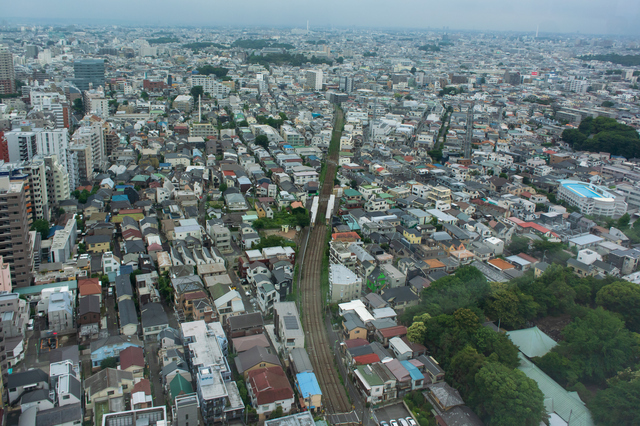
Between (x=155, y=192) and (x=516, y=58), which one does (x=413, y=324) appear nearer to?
(x=155, y=192)

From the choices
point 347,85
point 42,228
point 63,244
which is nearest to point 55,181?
point 42,228

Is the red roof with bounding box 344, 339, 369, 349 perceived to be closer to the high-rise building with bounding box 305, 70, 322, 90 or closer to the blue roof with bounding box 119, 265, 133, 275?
the blue roof with bounding box 119, 265, 133, 275

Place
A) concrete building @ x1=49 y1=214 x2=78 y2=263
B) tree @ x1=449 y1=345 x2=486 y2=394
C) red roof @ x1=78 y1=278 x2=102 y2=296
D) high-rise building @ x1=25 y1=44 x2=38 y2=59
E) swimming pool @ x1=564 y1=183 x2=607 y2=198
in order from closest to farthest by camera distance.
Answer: tree @ x1=449 y1=345 x2=486 y2=394, red roof @ x1=78 y1=278 x2=102 y2=296, concrete building @ x1=49 y1=214 x2=78 y2=263, swimming pool @ x1=564 y1=183 x2=607 y2=198, high-rise building @ x1=25 y1=44 x2=38 y2=59

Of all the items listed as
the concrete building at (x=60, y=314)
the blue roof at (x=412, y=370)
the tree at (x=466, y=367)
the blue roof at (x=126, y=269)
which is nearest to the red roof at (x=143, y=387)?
the concrete building at (x=60, y=314)

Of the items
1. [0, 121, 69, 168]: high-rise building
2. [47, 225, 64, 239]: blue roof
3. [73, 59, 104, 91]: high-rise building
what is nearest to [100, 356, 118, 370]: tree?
[47, 225, 64, 239]: blue roof

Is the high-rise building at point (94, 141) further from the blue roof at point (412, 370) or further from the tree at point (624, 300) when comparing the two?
the tree at point (624, 300)
